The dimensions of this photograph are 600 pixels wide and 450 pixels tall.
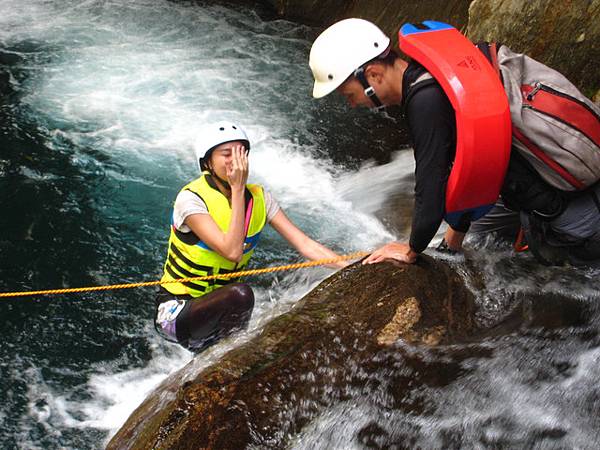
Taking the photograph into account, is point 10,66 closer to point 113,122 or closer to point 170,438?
point 113,122

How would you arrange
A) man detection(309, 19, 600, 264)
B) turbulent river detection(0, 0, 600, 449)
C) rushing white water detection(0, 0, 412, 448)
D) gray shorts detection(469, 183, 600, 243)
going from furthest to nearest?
rushing white water detection(0, 0, 412, 448) < gray shorts detection(469, 183, 600, 243) < turbulent river detection(0, 0, 600, 449) < man detection(309, 19, 600, 264)

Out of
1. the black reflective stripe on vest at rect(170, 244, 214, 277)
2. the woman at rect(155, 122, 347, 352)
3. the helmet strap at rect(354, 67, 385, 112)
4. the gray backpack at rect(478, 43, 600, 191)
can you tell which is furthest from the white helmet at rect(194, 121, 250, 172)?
the gray backpack at rect(478, 43, 600, 191)

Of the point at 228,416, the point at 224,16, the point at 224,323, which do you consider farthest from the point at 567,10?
the point at 224,16

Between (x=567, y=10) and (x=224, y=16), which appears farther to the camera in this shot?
(x=224, y=16)

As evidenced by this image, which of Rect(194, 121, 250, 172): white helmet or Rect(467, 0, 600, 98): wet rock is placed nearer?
Rect(194, 121, 250, 172): white helmet

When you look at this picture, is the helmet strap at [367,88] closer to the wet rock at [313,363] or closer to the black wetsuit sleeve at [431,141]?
the black wetsuit sleeve at [431,141]

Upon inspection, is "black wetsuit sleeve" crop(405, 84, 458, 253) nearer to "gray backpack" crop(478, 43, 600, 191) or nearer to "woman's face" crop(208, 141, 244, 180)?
"gray backpack" crop(478, 43, 600, 191)

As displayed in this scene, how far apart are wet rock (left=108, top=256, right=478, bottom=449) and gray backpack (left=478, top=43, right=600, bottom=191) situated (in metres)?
0.93

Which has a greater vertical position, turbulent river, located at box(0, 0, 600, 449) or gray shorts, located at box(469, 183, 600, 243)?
gray shorts, located at box(469, 183, 600, 243)

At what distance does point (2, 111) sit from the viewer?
8.48 meters

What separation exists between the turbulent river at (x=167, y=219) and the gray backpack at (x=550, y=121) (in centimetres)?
98

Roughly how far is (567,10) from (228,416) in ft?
17.8

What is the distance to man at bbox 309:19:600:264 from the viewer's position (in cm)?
310

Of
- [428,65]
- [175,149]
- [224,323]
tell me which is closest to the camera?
[428,65]
